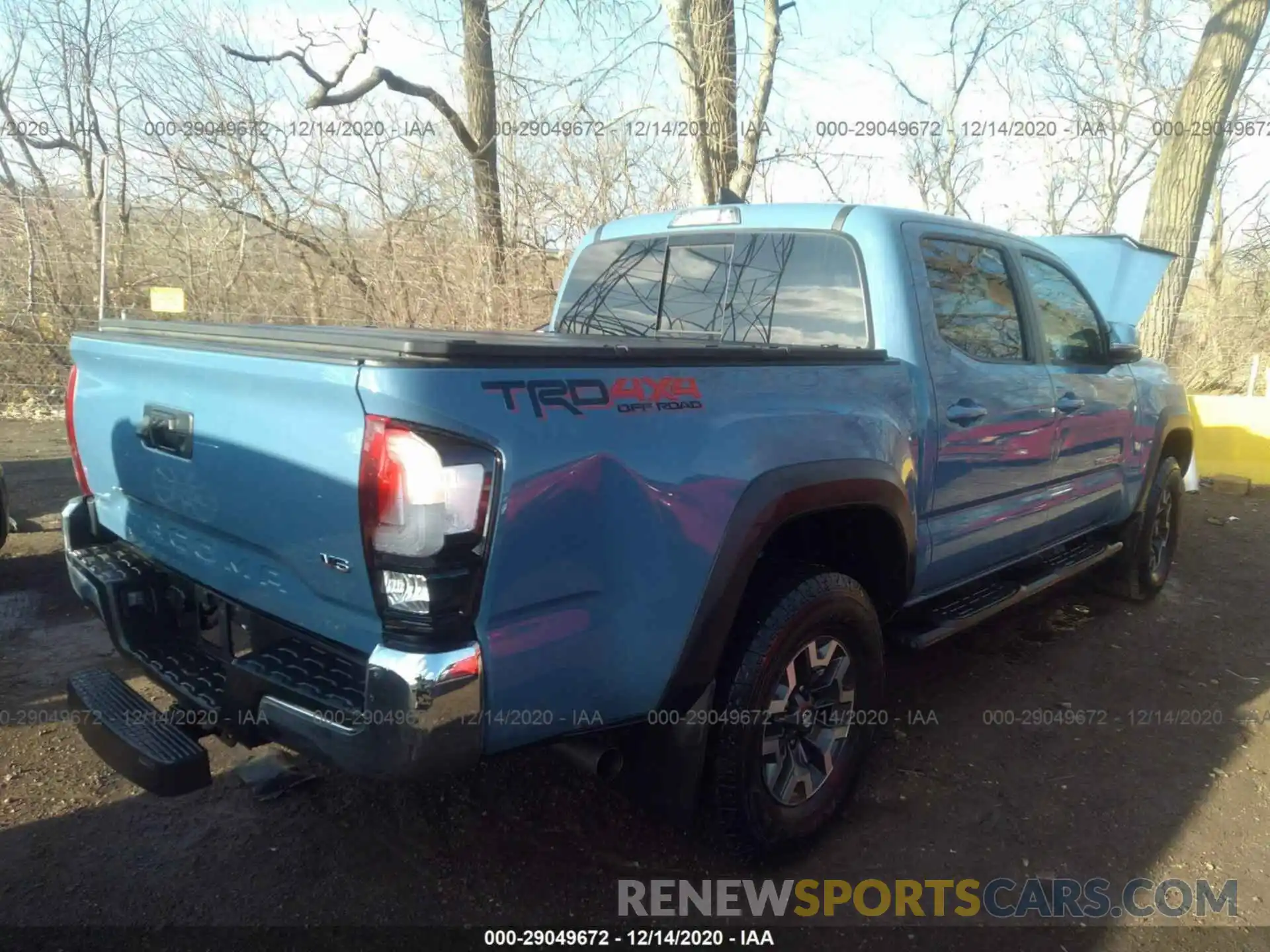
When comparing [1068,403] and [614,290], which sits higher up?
[614,290]

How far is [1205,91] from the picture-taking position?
989cm

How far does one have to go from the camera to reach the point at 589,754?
2240mm

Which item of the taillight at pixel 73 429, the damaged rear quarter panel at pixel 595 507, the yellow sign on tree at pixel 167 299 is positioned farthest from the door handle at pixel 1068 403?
the yellow sign on tree at pixel 167 299

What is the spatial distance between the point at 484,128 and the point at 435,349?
8.98m

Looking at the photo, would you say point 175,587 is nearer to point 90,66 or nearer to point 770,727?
point 770,727

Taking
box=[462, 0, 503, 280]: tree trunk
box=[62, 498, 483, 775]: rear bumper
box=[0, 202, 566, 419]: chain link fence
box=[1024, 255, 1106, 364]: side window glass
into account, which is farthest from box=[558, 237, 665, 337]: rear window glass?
box=[462, 0, 503, 280]: tree trunk

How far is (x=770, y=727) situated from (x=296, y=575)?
143 centimetres

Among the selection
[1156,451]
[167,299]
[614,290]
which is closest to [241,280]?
[167,299]

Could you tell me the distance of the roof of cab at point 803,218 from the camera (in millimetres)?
3311

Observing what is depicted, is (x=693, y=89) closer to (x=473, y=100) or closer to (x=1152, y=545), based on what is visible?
(x=473, y=100)

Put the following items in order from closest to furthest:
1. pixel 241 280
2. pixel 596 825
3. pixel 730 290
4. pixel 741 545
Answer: pixel 741 545 < pixel 596 825 < pixel 730 290 < pixel 241 280

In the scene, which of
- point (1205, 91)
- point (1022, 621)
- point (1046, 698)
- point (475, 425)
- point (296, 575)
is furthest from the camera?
point (1205, 91)

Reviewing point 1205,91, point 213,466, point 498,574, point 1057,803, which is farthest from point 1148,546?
point 1205,91

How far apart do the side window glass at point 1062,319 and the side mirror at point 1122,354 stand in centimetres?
5
